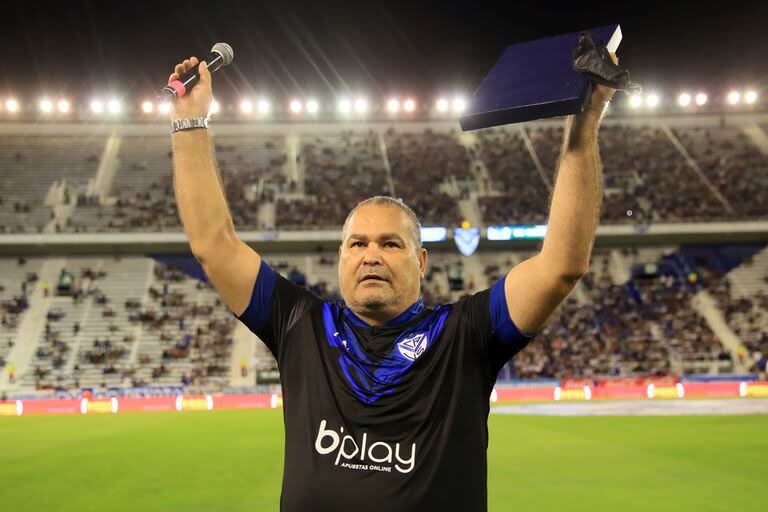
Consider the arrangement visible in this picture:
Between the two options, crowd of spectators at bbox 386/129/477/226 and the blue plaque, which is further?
crowd of spectators at bbox 386/129/477/226

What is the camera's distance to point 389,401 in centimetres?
296

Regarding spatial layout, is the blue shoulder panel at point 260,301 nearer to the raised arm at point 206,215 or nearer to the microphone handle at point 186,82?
the raised arm at point 206,215

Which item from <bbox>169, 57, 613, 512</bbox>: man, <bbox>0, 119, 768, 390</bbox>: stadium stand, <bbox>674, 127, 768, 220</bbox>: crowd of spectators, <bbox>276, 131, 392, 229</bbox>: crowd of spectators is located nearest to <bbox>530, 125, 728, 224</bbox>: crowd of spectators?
<bbox>0, 119, 768, 390</bbox>: stadium stand

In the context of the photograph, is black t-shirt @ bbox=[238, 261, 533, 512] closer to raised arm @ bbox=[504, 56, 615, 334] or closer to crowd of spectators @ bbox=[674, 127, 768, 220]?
raised arm @ bbox=[504, 56, 615, 334]

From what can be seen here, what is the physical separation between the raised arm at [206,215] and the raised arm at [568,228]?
1.22 meters

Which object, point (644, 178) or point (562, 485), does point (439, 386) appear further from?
point (644, 178)

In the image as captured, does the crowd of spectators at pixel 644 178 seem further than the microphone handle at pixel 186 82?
Yes

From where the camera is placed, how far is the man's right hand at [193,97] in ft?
10.7

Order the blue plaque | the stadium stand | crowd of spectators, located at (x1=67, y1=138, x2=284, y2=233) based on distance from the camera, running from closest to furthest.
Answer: the blue plaque → the stadium stand → crowd of spectators, located at (x1=67, y1=138, x2=284, y2=233)

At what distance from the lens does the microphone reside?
3229 millimetres

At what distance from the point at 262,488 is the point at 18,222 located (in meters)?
44.1

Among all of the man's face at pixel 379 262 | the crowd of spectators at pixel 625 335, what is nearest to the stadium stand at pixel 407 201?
the crowd of spectators at pixel 625 335

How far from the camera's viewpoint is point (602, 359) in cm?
4138

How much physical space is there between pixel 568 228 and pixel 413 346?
827 mm
